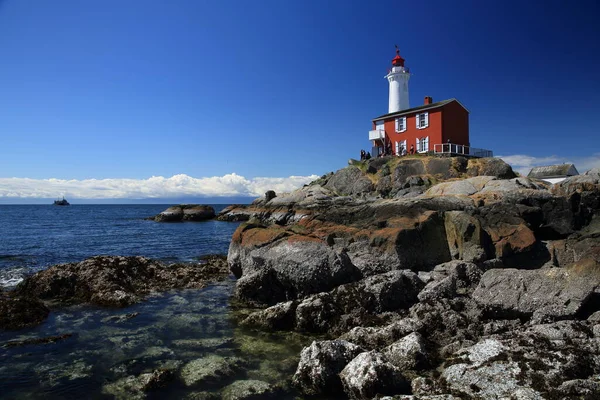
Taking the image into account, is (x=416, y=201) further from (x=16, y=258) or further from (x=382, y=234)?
(x=16, y=258)

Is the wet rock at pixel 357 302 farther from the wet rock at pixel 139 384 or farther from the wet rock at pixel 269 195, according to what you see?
the wet rock at pixel 269 195

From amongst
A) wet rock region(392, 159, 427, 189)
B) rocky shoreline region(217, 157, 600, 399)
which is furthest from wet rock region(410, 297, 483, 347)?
wet rock region(392, 159, 427, 189)

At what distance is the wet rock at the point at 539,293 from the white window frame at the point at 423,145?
40.4m

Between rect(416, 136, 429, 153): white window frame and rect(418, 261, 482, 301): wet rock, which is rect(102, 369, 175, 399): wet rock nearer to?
rect(418, 261, 482, 301): wet rock

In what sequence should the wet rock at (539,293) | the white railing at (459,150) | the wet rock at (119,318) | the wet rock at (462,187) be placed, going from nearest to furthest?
the wet rock at (539,293)
the wet rock at (119,318)
the wet rock at (462,187)
the white railing at (459,150)

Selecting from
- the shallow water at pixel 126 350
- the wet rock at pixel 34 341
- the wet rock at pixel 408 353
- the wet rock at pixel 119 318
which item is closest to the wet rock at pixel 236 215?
the wet rock at pixel 119 318

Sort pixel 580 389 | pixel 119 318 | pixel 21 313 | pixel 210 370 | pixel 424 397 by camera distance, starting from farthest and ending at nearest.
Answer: pixel 119 318
pixel 21 313
pixel 210 370
pixel 424 397
pixel 580 389

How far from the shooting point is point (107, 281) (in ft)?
53.0

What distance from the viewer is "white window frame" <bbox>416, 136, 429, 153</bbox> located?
49.3 m

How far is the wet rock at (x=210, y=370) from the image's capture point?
333 inches

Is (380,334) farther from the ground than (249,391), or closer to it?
farther from the ground

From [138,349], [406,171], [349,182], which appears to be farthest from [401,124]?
[138,349]

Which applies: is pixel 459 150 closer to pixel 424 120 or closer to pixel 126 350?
pixel 424 120

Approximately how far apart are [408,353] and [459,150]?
146 ft
